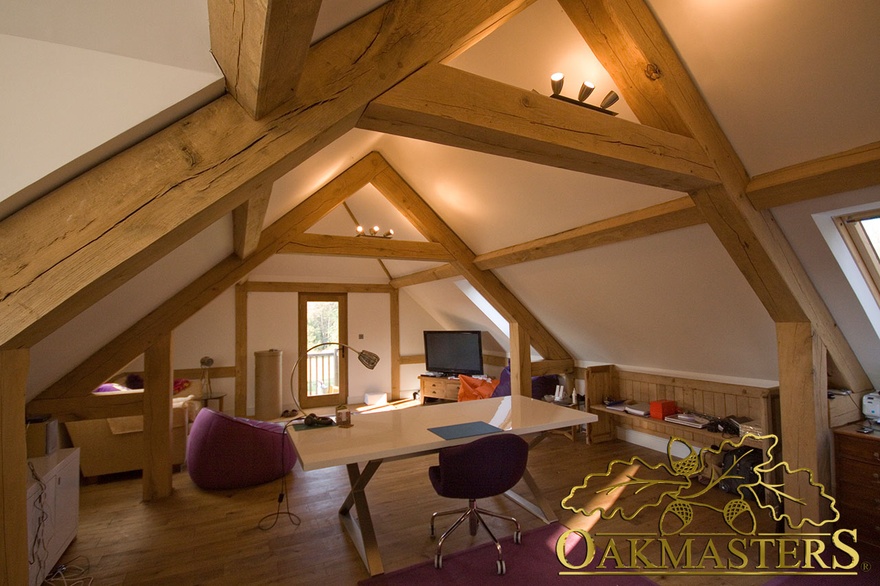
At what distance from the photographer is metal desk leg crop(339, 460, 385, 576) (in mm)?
2707

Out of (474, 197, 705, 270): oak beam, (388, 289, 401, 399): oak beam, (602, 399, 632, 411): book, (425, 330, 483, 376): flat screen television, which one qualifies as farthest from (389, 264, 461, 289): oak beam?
(602, 399, 632, 411): book

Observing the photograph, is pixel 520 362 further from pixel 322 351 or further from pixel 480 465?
pixel 322 351

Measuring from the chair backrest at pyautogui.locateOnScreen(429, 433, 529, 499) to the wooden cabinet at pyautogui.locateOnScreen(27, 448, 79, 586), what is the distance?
227 cm

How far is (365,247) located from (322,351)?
3.60 m

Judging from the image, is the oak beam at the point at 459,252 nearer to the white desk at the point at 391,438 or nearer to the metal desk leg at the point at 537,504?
the white desk at the point at 391,438

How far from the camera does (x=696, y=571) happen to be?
1613 millimetres

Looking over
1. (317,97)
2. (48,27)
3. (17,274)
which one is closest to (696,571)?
(317,97)

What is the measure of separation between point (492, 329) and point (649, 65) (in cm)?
520

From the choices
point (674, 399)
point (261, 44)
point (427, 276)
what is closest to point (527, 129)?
point (261, 44)

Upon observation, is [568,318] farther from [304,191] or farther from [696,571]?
[696,571]

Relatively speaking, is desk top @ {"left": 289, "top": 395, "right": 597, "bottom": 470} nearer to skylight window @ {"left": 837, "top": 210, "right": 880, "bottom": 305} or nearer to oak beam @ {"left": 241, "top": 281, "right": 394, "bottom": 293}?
skylight window @ {"left": 837, "top": 210, "right": 880, "bottom": 305}

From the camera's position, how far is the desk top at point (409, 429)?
2.52 meters

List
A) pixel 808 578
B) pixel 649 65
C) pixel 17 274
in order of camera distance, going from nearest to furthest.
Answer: pixel 17 274
pixel 649 65
pixel 808 578

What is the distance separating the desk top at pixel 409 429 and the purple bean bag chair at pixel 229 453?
1340 mm
